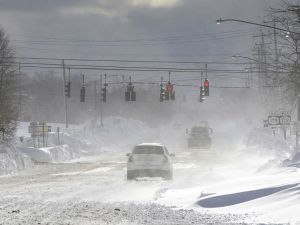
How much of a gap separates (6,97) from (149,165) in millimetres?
25473

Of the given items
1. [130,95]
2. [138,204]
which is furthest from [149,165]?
[130,95]

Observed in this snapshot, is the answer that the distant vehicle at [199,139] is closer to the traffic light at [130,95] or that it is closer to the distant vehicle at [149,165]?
the traffic light at [130,95]

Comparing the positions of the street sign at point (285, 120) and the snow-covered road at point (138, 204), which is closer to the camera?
the snow-covered road at point (138, 204)

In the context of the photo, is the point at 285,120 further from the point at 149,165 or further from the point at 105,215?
the point at 105,215

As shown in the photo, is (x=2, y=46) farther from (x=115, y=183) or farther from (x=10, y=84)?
(x=115, y=183)

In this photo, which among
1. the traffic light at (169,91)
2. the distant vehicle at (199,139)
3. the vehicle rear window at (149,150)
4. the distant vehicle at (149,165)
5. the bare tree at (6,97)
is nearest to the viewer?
the distant vehicle at (149,165)

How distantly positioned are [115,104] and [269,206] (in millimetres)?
173127

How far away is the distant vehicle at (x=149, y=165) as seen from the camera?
24.0m

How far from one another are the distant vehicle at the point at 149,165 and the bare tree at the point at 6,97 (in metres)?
16.0

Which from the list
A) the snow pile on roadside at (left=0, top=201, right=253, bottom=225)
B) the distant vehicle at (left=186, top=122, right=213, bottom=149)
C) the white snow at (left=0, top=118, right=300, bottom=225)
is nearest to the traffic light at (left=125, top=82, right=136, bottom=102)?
the distant vehicle at (left=186, top=122, right=213, bottom=149)

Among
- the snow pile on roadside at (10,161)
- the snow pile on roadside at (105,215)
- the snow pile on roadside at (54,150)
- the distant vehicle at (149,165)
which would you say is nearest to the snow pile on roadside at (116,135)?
the snow pile on roadside at (54,150)

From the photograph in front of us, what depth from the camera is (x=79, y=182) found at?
23078 millimetres

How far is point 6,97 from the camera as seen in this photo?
46.6 meters

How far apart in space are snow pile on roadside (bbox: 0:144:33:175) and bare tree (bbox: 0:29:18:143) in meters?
2.86
